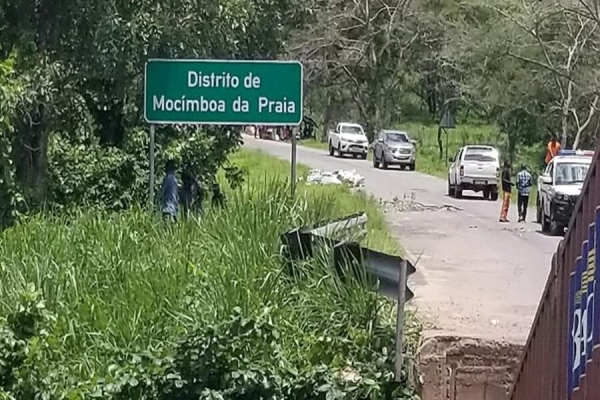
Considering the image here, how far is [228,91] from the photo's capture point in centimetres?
1234

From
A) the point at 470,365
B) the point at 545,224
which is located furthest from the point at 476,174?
the point at 470,365

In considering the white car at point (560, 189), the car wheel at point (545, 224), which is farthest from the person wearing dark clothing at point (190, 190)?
the car wheel at point (545, 224)

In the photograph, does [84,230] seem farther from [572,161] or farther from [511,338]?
[572,161]

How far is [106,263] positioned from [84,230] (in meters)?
1.25

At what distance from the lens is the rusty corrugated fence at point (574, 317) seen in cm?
460

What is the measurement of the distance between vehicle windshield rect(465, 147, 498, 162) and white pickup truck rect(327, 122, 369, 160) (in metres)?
16.9

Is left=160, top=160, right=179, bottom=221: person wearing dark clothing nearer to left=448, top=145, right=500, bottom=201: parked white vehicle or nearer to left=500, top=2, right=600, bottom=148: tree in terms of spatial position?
left=448, top=145, right=500, bottom=201: parked white vehicle

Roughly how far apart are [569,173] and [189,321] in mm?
18333

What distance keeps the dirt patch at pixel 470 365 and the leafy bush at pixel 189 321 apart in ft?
0.63

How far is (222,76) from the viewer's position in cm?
1234

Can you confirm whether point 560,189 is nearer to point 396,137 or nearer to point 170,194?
point 170,194

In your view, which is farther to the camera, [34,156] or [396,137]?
[396,137]

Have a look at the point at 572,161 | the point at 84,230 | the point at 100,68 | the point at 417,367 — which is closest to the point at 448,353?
the point at 417,367

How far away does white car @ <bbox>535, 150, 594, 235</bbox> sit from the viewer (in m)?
24.7
